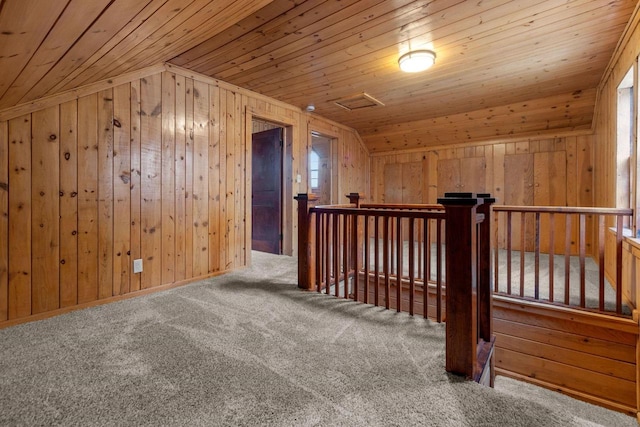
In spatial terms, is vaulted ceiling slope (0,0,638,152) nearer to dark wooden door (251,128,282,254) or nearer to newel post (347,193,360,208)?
dark wooden door (251,128,282,254)

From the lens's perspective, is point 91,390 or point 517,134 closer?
point 91,390

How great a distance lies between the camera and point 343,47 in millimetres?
2607

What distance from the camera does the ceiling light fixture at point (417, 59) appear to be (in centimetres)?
258

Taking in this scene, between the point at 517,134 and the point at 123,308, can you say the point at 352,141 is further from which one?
the point at 123,308

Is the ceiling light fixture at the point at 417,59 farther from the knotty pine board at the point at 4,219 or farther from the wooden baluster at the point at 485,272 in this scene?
the knotty pine board at the point at 4,219

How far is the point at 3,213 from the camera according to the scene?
197 centimetres

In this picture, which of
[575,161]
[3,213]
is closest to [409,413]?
[3,213]

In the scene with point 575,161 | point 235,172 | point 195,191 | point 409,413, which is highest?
point 575,161

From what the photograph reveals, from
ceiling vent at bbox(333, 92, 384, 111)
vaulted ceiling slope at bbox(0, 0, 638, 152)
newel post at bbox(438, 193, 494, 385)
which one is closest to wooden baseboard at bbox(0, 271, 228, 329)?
vaulted ceiling slope at bbox(0, 0, 638, 152)

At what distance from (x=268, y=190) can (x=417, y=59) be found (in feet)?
8.71

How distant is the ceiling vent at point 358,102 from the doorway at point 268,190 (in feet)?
3.18

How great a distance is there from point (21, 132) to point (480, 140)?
18.7 ft

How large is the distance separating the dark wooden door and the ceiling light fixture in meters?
2.08

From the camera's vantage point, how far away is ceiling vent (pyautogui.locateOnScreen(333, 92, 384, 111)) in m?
3.82
